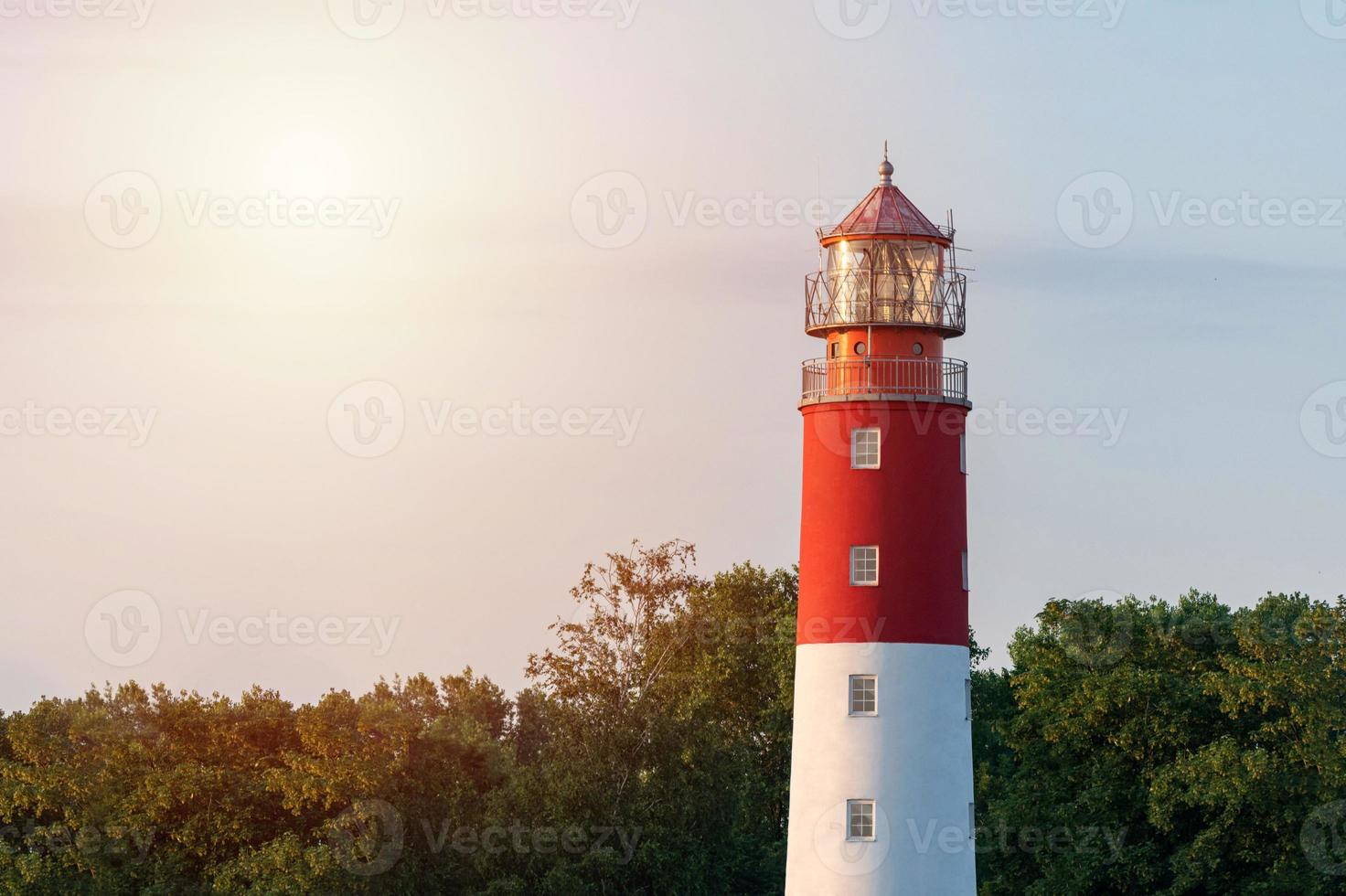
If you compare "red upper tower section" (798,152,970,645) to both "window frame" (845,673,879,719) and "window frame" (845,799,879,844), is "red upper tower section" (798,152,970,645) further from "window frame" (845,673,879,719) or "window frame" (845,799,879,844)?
"window frame" (845,799,879,844)

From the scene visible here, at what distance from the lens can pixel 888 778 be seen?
4706 centimetres

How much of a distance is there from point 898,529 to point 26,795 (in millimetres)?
30121

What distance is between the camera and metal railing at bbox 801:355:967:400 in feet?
161

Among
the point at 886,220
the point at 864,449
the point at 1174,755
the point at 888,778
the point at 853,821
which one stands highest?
the point at 886,220

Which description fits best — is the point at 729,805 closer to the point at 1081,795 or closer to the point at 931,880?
the point at 1081,795

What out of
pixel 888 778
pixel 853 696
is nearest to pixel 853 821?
pixel 888 778

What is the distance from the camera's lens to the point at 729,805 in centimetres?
6650

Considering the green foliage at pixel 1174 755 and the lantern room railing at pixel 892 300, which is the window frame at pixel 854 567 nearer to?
the lantern room railing at pixel 892 300

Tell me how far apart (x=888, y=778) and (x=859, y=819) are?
1217mm

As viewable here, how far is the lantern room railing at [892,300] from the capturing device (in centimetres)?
4928

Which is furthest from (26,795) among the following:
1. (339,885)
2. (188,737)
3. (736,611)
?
(736,611)

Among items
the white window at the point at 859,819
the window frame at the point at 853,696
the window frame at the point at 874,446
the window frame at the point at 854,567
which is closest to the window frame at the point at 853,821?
the white window at the point at 859,819

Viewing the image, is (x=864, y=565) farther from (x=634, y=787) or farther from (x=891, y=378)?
(x=634, y=787)

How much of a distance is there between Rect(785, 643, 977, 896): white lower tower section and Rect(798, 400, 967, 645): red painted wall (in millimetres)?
751
